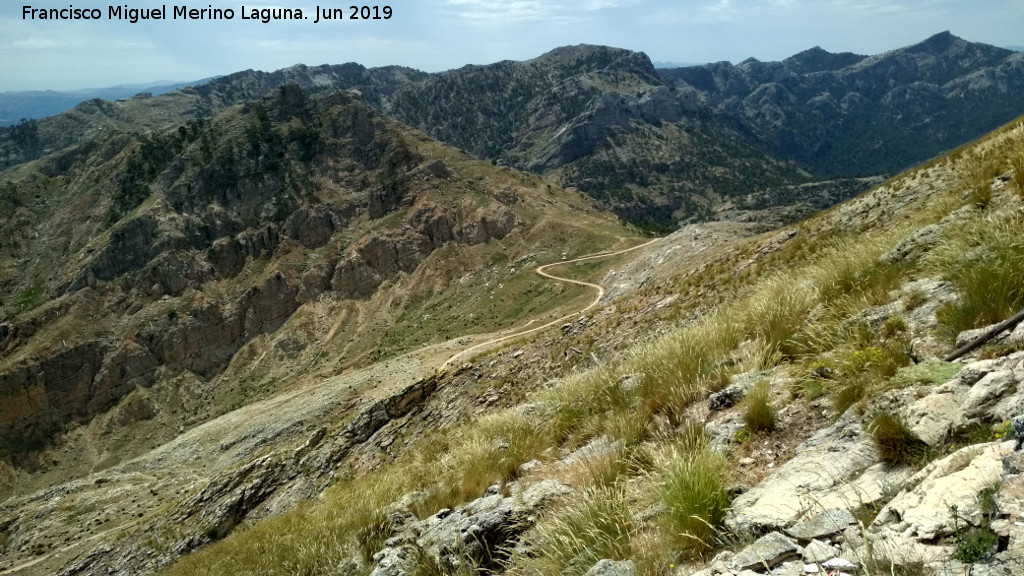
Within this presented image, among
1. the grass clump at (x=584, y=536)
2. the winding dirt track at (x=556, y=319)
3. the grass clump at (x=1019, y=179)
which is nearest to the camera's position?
the grass clump at (x=584, y=536)

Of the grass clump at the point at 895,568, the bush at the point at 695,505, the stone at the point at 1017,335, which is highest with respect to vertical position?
the stone at the point at 1017,335

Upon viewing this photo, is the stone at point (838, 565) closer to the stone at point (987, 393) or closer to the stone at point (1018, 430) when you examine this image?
the stone at point (1018, 430)

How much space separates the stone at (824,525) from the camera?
3.64m

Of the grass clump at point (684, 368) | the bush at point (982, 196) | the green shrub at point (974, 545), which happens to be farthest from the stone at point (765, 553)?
the bush at point (982, 196)

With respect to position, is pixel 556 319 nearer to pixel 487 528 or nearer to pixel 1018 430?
pixel 487 528

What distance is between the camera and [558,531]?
5113 mm

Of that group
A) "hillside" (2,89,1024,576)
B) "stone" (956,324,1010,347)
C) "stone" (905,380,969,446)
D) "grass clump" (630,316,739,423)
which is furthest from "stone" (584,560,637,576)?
"stone" (956,324,1010,347)

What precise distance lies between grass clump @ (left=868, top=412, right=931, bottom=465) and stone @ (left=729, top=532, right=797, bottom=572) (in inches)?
51.2

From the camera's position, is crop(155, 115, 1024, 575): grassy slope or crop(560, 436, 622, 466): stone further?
crop(560, 436, 622, 466): stone

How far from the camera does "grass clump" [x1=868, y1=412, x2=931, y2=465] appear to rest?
4197 mm

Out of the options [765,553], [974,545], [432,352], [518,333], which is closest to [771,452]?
[765,553]

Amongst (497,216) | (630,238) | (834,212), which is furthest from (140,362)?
(834,212)

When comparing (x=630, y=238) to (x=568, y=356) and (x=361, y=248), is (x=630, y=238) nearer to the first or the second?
(x=361, y=248)

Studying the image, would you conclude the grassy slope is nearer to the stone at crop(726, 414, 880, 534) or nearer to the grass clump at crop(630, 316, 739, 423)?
the grass clump at crop(630, 316, 739, 423)
